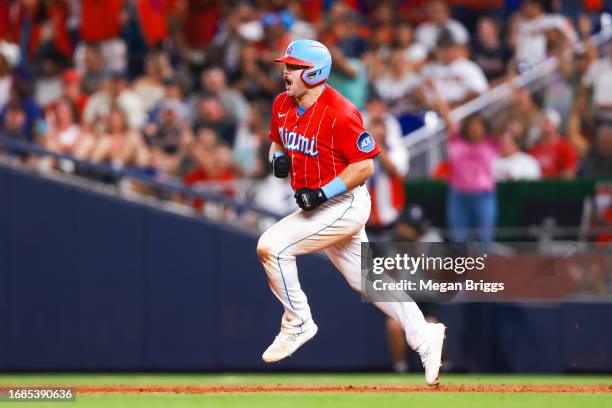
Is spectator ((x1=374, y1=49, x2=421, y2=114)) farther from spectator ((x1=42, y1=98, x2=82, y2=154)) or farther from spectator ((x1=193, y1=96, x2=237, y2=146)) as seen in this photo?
spectator ((x1=42, y1=98, x2=82, y2=154))

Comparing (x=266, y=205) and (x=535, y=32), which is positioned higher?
(x=535, y=32)

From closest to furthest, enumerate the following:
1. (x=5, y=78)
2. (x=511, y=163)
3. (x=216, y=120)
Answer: (x=511, y=163)
(x=216, y=120)
(x=5, y=78)

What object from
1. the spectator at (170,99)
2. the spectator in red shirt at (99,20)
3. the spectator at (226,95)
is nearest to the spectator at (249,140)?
the spectator at (226,95)

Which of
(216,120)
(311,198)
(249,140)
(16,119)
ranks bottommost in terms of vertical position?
(311,198)

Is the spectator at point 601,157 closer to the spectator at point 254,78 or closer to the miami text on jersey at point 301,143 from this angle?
the spectator at point 254,78

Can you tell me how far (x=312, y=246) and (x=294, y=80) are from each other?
1197 millimetres

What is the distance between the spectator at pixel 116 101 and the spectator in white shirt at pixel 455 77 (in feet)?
11.5

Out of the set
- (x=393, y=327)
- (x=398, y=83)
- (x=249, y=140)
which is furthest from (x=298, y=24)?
(x=393, y=327)

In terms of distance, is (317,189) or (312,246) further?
(312,246)

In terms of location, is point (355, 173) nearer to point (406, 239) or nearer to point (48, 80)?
point (406, 239)

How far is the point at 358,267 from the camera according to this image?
894 centimetres

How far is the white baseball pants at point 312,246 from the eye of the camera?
346 inches

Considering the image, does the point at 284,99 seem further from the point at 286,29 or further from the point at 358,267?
the point at 286,29

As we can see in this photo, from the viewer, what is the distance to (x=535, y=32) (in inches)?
584
